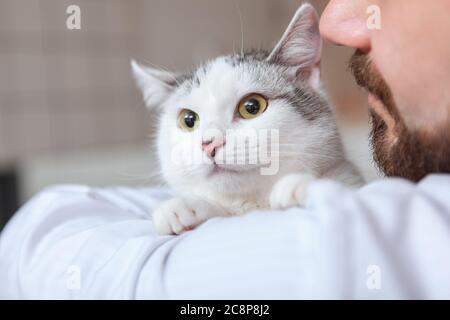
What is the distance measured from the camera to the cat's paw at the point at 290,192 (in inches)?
26.2

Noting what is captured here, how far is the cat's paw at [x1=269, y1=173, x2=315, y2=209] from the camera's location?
0.66 metres

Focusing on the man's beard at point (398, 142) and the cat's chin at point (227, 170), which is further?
the cat's chin at point (227, 170)

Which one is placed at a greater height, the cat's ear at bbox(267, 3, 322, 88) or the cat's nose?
the cat's ear at bbox(267, 3, 322, 88)

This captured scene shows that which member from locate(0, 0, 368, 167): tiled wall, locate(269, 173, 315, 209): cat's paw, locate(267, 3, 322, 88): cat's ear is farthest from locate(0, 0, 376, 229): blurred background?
locate(269, 173, 315, 209): cat's paw

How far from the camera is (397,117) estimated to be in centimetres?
73

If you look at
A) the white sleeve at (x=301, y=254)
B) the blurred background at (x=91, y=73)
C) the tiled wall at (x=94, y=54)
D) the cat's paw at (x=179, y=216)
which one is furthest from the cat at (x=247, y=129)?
the tiled wall at (x=94, y=54)

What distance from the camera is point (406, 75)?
713mm

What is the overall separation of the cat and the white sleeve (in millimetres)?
115

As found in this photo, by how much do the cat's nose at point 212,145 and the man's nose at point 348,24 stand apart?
0.24 meters

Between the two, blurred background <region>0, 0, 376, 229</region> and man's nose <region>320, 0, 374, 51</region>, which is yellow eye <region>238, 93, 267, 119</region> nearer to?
man's nose <region>320, 0, 374, 51</region>

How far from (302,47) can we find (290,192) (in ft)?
1.16

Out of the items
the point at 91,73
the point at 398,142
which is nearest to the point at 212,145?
the point at 398,142

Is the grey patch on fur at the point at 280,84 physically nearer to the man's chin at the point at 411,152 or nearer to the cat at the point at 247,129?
the cat at the point at 247,129
